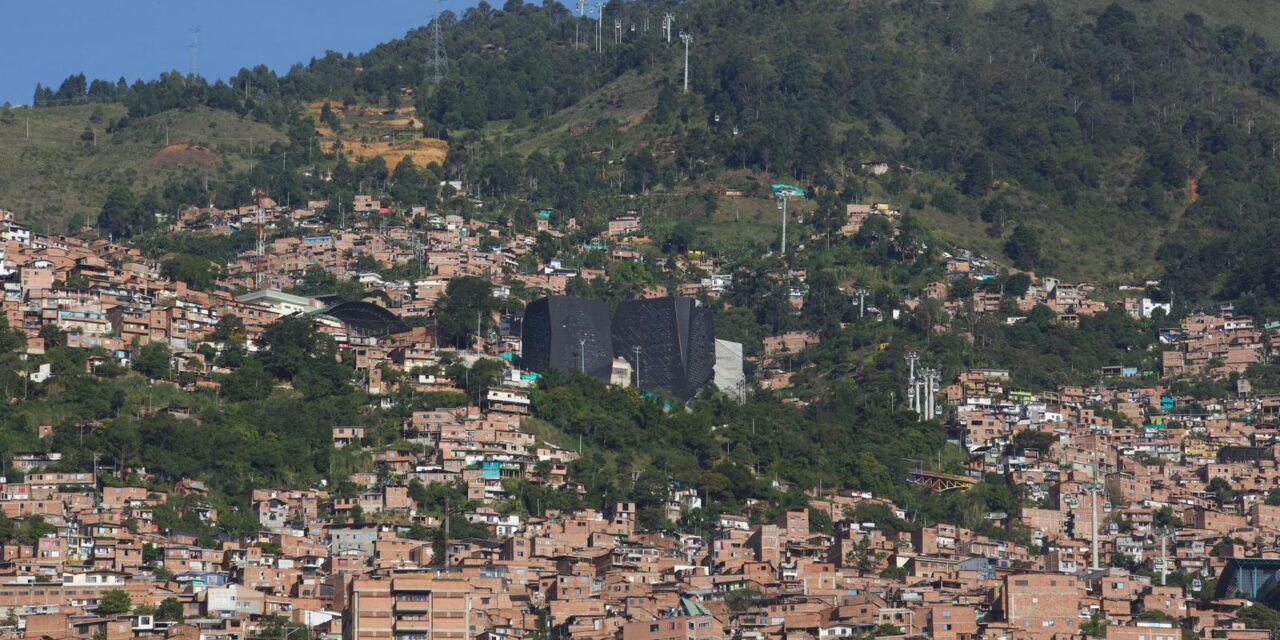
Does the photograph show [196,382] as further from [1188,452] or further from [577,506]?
[1188,452]

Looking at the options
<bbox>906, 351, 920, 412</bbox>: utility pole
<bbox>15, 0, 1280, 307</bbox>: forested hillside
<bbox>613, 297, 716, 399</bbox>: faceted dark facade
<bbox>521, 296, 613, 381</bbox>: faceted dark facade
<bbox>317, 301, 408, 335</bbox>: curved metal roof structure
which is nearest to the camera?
<bbox>521, 296, 613, 381</bbox>: faceted dark facade

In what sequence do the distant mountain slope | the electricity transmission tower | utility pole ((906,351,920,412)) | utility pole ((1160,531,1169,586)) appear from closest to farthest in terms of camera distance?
utility pole ((1160,531,1169,586)) < utility pole ((906,351,920,412)) < the distant mountain slope < the electricity transmission tower

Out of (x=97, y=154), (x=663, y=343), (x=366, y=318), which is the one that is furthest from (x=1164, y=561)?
(x=97, y=154)

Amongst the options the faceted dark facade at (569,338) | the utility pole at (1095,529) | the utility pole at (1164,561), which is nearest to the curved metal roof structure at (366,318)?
the faceted dark facade at (569,338)

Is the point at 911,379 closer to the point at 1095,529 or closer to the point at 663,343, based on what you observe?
the point at 663,343

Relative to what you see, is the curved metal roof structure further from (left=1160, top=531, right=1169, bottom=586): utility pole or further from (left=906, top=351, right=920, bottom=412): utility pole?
(left=1160, top=531, right=1169, bottom=586): utility pole

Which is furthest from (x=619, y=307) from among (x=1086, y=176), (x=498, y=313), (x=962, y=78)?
(x=962, y=78)

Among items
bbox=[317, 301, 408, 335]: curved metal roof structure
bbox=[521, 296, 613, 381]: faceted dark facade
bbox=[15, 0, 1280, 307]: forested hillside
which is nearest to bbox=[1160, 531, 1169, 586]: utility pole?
bbox=[521, 296, 613, 381]: faceted dark facade
